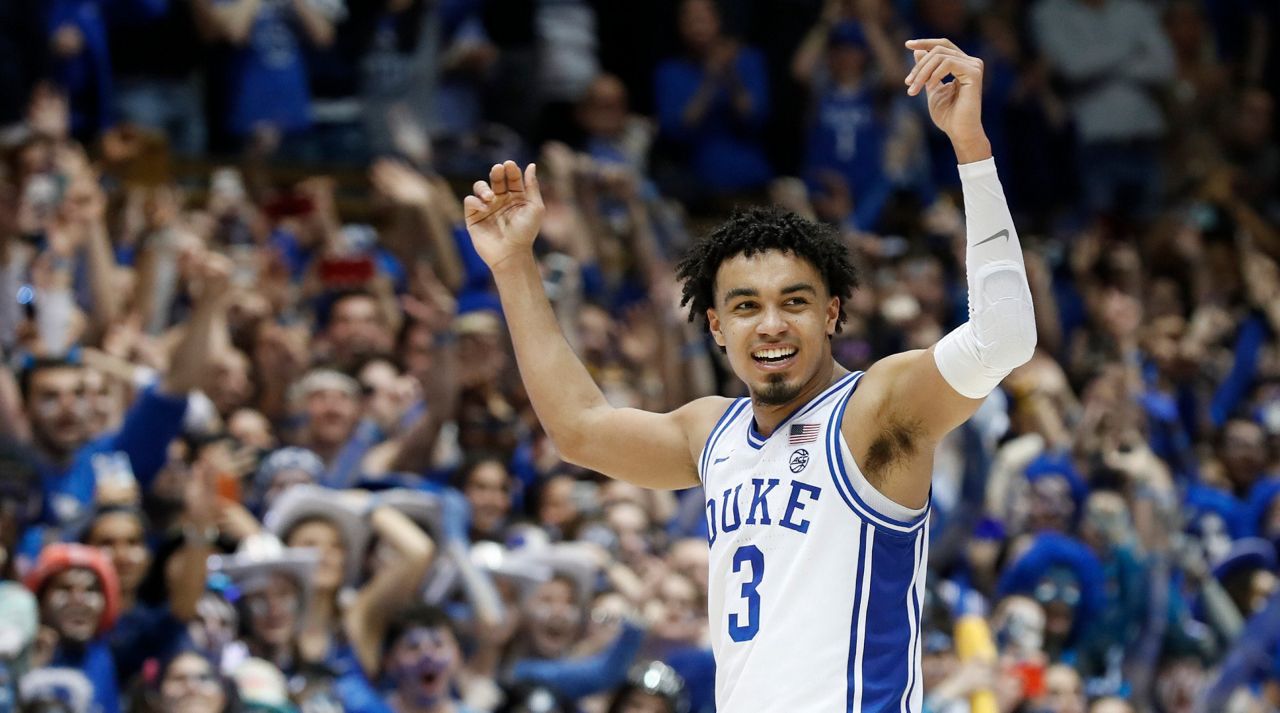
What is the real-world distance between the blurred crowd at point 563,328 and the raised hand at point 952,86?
10.7 ft

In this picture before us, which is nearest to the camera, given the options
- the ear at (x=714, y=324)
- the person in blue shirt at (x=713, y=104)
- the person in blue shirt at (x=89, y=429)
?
the ear at (x=714, y=324)

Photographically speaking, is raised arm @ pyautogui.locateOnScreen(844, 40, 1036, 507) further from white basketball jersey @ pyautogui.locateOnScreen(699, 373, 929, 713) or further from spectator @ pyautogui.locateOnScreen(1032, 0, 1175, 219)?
spectator @ pyautogui.locateOnScreen(1032, 0, 1175, 219)

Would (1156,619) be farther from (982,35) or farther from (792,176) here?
(982,35)

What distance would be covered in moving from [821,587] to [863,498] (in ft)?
0.65

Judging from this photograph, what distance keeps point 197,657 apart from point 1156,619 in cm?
556

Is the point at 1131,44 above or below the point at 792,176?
above

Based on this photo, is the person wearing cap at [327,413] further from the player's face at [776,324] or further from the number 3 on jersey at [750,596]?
the number 3 on jersey at [750,596]

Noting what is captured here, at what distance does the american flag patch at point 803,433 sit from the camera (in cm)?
411

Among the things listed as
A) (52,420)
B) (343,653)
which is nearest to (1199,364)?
(343,653)

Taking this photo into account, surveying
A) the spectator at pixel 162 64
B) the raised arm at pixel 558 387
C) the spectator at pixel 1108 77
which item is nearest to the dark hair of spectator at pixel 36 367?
the raised arm at pixel 558 387

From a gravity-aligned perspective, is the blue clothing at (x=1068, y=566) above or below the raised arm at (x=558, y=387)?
below

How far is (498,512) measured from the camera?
802 cm

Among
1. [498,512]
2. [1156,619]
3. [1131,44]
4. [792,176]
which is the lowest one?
[1156,619]

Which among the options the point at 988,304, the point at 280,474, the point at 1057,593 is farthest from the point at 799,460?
the point at 1057,593
